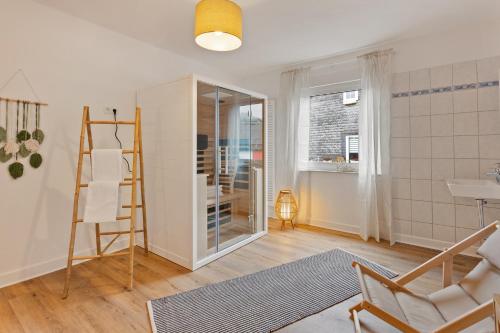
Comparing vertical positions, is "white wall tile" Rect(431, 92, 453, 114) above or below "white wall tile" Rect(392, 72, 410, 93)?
below

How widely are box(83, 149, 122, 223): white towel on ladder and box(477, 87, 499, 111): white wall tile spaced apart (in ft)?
11.9

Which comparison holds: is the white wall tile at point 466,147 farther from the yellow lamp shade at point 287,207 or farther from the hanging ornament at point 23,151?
the hanging ornament at point 23,151

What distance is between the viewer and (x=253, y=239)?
3469 millimetres

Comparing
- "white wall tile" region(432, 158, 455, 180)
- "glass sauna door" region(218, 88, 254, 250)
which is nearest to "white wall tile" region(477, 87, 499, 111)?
"white wall tile" region(432, 158, 455, 180)

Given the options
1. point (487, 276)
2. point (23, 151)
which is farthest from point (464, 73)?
point (23, 151)

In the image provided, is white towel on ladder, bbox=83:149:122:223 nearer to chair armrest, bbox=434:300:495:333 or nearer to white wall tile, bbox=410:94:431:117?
chair armrest, bbox=434:300:495:333

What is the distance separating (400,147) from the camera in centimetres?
330

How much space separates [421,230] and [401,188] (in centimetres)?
53

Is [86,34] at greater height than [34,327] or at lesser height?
greater

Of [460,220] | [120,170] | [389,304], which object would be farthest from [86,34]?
[460,220]

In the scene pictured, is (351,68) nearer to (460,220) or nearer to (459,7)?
(459,7)

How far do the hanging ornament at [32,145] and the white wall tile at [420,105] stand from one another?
3941mm

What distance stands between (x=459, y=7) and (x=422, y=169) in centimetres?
165

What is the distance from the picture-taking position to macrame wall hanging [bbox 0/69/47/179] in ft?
7.52
